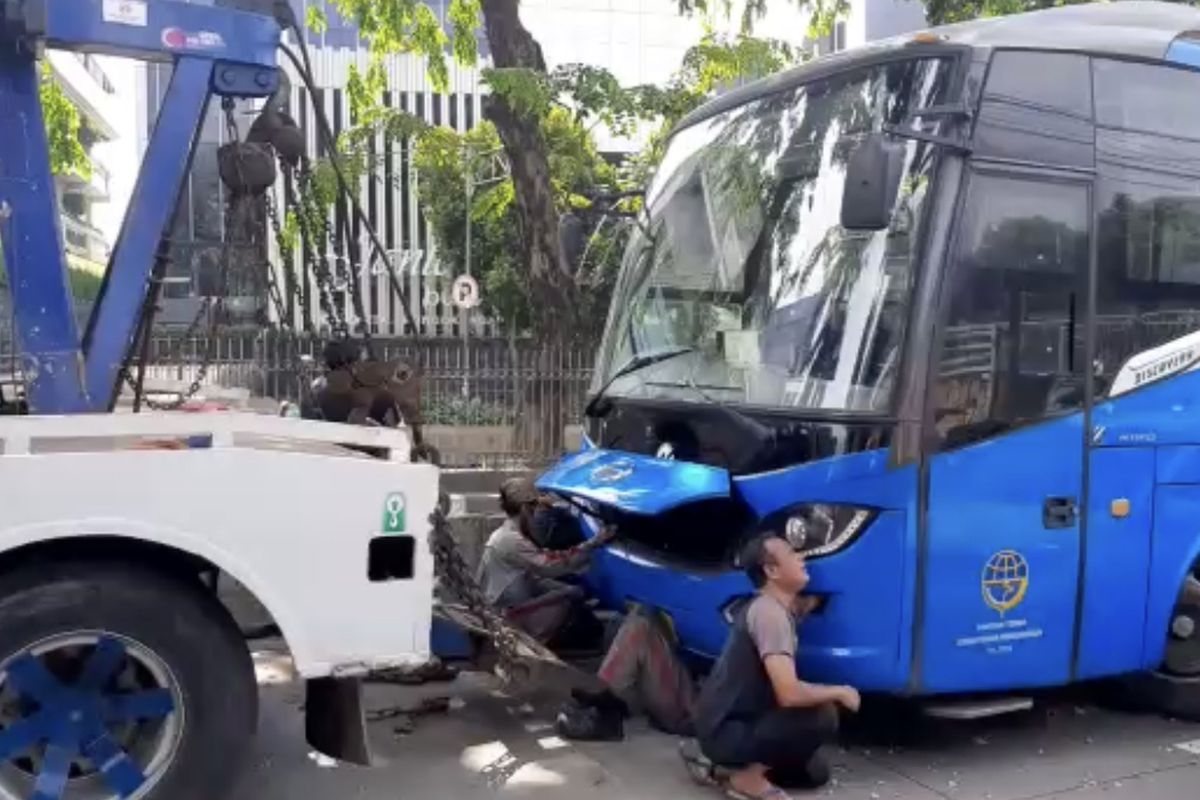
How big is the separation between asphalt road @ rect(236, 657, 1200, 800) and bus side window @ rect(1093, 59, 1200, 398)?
1594 mm

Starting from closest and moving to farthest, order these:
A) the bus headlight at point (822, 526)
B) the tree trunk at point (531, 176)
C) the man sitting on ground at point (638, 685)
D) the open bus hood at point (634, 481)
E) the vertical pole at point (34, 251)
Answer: the vertical pole at point (34, 251)
the bus headlight at point (822, 526)
the open bus hood at point (634, 481)
the man sitting on ground at point (638, 685)
the tree trunk at point (531, 176)

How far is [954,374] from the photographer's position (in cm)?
480

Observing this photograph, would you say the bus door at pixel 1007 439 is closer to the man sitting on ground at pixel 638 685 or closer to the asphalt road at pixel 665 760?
the asphalt road at pixel 665 760

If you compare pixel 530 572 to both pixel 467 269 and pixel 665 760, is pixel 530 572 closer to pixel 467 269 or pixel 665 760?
pixel 665 760

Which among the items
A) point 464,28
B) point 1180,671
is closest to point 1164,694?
point 1180,671

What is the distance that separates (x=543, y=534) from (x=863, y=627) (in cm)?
198

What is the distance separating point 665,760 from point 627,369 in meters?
1.83

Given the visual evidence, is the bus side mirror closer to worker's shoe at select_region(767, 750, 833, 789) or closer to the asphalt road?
worker's shoe at select_region(767, 750, 833, 789)

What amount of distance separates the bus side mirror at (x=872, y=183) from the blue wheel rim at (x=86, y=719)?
2860 millimetres

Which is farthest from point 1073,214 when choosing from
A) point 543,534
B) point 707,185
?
point 543,534

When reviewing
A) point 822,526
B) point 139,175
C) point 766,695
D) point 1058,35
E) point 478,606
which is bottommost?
point 766,695

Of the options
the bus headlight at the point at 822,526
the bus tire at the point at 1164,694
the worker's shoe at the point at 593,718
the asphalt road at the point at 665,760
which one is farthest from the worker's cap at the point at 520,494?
the bus tire at the point at 1164,694

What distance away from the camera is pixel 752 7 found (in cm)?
1285

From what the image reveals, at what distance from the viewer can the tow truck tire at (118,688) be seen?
149 inches
